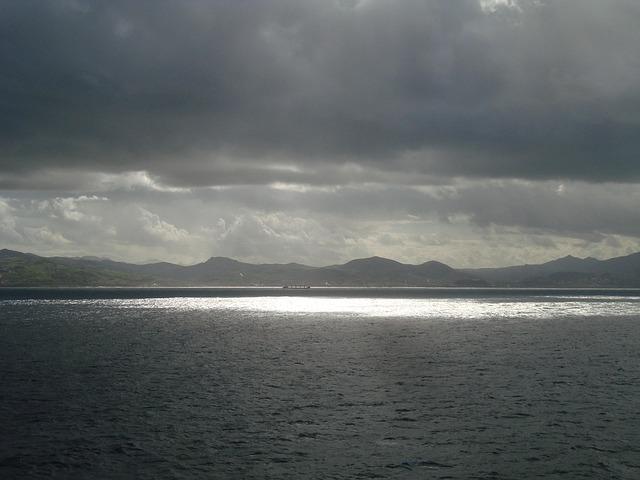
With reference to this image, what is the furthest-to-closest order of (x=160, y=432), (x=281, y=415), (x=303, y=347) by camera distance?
(x=303, y=347) → (x=281, y=415) → (x=160, y=432)

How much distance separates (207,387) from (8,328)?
119m

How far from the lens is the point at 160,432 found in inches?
2275

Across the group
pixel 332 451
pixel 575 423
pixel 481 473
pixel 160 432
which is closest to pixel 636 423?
pixel 575 423

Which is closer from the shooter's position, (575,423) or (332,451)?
(332,451)

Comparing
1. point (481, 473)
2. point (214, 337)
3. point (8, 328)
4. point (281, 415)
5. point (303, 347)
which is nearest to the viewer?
point (481, 473)

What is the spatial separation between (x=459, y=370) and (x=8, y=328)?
5522 inches

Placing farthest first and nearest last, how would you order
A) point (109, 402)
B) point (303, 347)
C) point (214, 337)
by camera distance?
point (214, 337)
point (303, 347)
point (109, 402)

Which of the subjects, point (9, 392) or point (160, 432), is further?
point (9, 392)

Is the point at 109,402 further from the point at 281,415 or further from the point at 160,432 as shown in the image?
the point at 281,415

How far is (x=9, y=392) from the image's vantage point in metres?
75.3

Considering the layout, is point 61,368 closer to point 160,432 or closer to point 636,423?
point 160,432

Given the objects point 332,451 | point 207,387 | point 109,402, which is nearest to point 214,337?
point 207,387

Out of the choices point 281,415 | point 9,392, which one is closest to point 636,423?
point 281,415

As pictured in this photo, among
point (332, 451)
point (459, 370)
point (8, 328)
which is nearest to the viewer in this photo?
point (332, 451)
